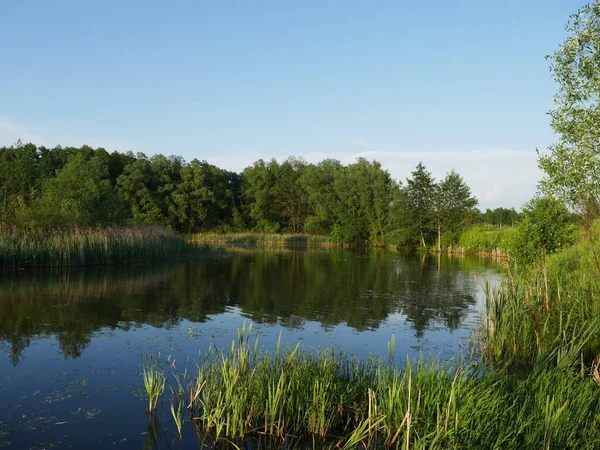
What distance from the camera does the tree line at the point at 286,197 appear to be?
A: 5712cm

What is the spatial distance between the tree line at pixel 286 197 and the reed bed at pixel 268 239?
2.08 m

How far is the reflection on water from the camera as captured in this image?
13.2 metres

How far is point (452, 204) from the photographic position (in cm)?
5622

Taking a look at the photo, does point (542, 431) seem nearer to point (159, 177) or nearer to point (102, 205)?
point (102, 205)

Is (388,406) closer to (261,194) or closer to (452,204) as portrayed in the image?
(452,204)

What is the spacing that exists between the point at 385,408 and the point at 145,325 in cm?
922

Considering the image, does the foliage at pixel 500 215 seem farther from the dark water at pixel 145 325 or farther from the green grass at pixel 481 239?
the dark water at pixel 145 325

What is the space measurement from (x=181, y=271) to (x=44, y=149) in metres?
50.8

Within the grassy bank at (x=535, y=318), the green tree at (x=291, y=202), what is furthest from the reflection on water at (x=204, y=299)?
the green tree at (x=291, y=202)

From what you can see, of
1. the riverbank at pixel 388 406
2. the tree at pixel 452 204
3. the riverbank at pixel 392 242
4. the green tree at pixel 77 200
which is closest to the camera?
the riverbank at pixel 388 406

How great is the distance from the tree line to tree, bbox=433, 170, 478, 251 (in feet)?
0.40

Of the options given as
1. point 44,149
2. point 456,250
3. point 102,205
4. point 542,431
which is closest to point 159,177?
point 44,149

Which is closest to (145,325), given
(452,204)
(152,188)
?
(452,204)

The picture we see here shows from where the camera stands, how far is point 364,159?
71.1 m
